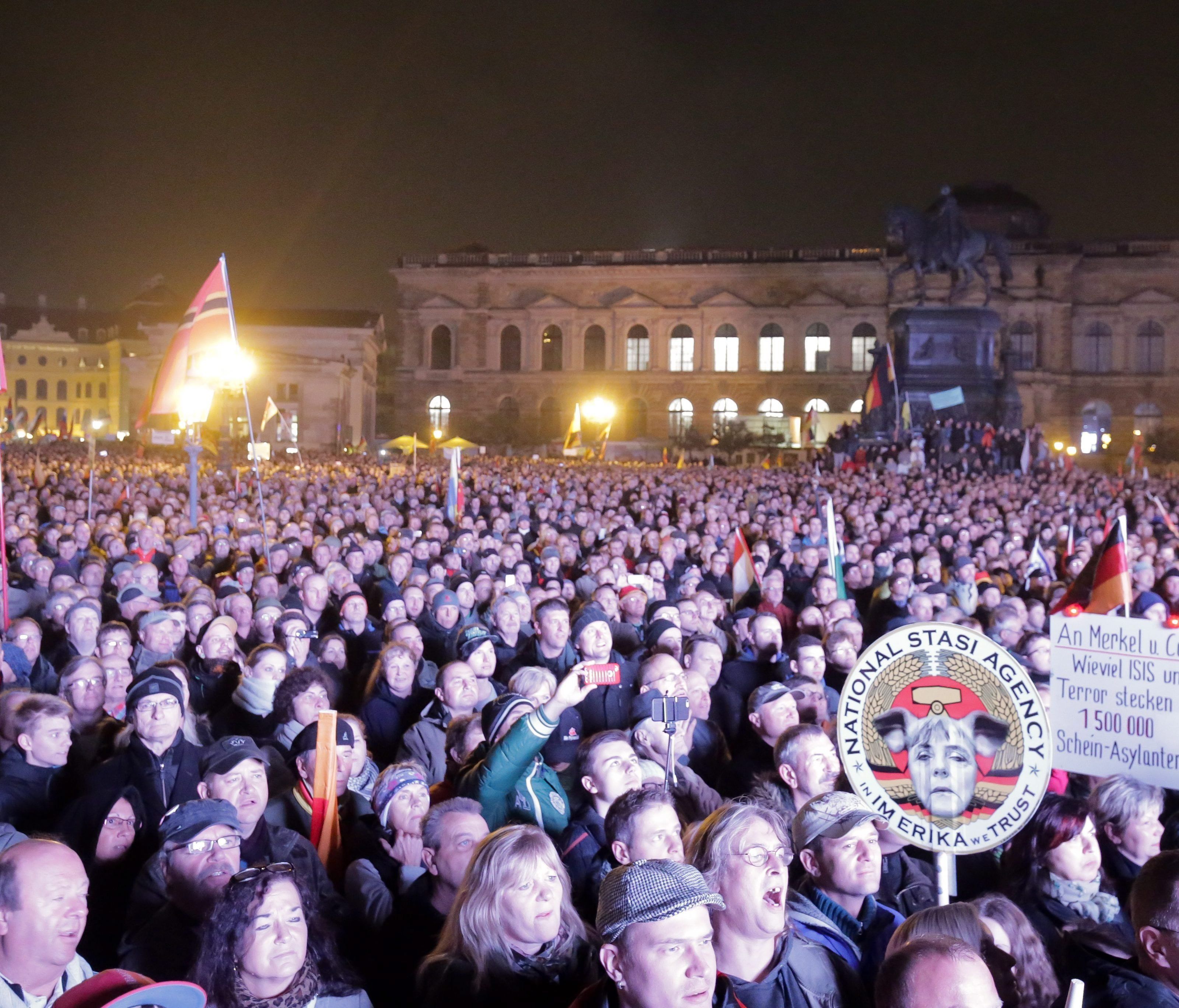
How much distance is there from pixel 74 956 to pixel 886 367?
25985mm

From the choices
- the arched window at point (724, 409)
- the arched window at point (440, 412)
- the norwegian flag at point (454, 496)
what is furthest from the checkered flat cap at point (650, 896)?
the arched window at point (440, 412)

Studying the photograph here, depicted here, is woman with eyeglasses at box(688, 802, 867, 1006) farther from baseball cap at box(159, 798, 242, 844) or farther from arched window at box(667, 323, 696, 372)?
arched window at box(667, 323, 696, 372)

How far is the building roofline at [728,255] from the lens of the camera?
61.5 metres

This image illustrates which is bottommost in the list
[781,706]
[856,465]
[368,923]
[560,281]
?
[368,923]

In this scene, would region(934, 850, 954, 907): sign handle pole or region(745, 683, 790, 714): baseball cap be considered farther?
region(745, 683, 790, 714): baseball cap

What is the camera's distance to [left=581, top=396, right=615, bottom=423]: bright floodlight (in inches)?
2491

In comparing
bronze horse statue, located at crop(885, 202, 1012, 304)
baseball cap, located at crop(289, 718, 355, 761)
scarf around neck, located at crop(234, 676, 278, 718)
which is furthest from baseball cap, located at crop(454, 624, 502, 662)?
bronze horse statue, located at crop(885, 202, 1012, 304)

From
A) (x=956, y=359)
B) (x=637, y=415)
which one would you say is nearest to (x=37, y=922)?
(x=956, y=359)

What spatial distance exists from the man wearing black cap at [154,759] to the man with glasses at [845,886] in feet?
7.51

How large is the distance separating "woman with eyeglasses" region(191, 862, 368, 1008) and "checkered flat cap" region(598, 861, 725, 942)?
0.65 m

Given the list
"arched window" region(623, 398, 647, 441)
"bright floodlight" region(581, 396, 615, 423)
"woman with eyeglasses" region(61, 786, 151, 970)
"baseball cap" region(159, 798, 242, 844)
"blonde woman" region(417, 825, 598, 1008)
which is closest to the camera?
"blonde woman" region(417, 825, 598, 1008)

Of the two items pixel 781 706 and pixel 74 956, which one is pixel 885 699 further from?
pixel 74 956

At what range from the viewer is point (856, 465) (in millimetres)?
26797

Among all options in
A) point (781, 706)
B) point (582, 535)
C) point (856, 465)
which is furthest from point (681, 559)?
point (856, 465)
